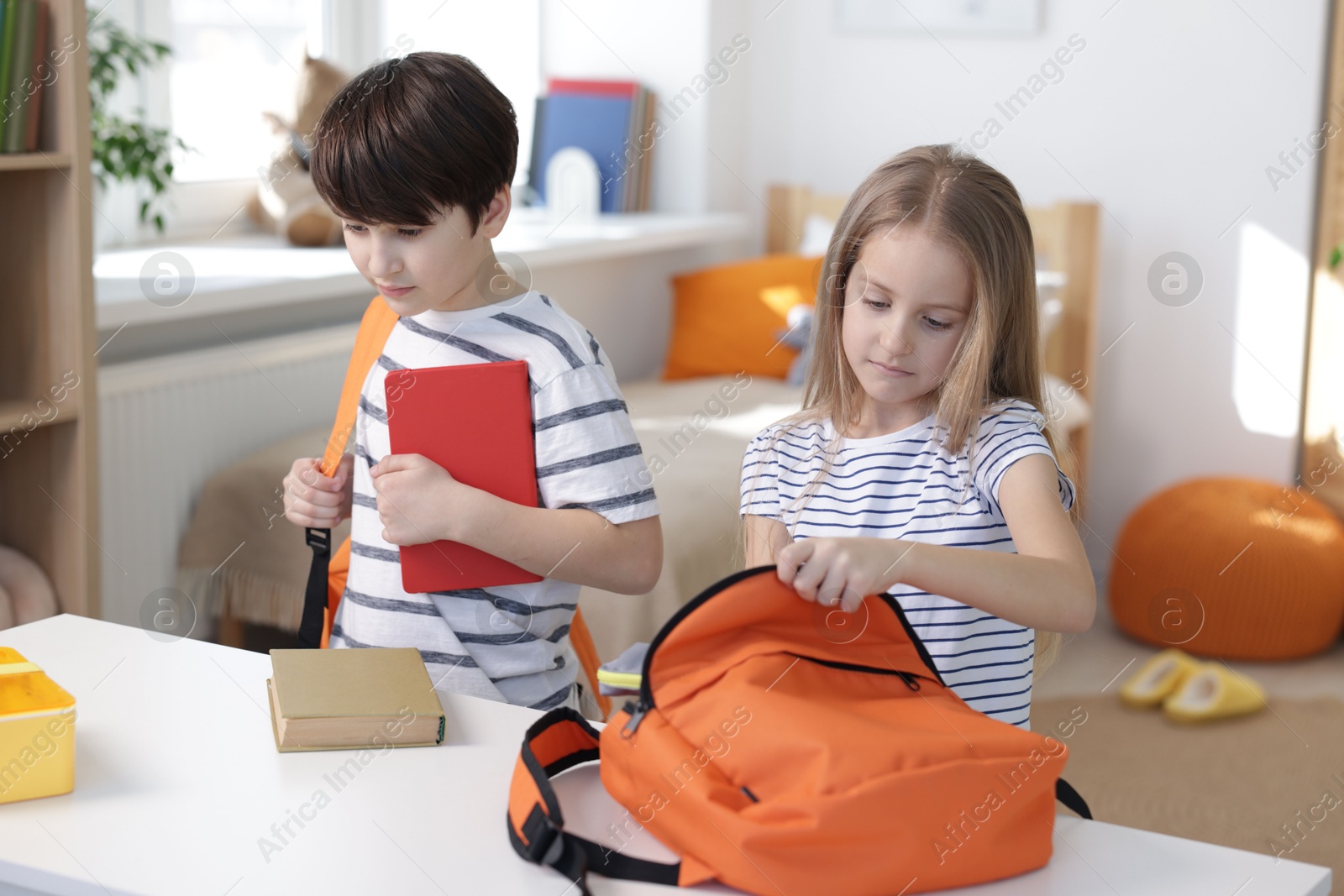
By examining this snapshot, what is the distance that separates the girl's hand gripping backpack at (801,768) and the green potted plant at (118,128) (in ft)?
5.21

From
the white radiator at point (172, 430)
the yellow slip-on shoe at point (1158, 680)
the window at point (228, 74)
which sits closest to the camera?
the white radiator at point (172, 430)

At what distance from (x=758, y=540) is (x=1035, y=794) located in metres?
0.42

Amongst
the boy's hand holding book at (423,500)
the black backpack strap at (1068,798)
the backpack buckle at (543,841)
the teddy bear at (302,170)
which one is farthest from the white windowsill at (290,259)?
the black backpack strap at (1068,798)

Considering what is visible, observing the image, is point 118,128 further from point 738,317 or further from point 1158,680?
point 1158,680

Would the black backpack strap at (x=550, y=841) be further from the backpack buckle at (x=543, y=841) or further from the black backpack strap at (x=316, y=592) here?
the black backpack strap at (x=316, y=592)

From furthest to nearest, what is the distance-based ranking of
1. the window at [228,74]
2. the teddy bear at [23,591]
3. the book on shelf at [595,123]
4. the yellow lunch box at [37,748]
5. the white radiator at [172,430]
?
the book on shelf at [595,123] → the window at [228,74] → the white radiator at [172,430] → the teddy bear at [23,591] → the yellow lunch box at [37,748]

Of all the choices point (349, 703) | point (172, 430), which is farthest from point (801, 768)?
point (172, 430)

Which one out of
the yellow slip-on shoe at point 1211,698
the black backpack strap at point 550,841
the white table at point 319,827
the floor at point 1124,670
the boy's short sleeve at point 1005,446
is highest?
the boy's short sleeve at point 1005,446

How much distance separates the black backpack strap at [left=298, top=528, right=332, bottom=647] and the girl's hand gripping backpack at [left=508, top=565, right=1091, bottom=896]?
1.48ft

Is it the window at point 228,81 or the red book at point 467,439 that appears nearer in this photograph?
the red book at point 467,439

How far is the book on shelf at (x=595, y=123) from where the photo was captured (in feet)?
10.0

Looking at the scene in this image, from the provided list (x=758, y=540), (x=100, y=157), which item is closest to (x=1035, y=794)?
(x=758, y=540)

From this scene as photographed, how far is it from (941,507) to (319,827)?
54 cm

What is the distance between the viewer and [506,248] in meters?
2.54
